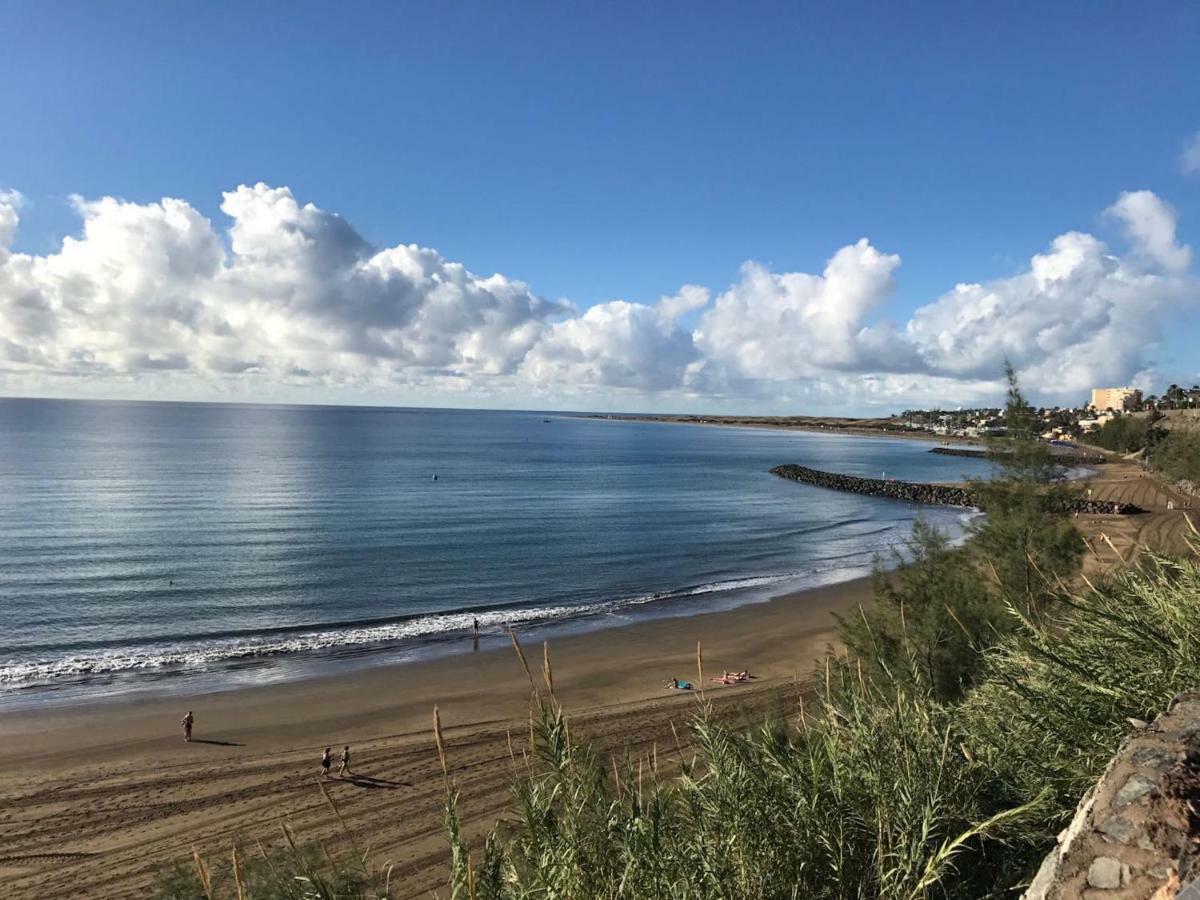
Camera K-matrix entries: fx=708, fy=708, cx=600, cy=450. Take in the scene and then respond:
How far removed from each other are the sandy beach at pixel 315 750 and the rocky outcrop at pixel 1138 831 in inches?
246

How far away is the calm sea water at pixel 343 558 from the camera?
2858 cm

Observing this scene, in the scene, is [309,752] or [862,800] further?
[309,752]

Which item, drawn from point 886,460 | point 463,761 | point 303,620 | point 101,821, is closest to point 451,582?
point 303,620

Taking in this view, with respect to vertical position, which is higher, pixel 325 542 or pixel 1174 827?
pixel 1174 827

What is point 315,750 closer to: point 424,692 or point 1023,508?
point 424,692

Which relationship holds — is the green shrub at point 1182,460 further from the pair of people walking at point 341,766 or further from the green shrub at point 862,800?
the green shrub at point 862,800

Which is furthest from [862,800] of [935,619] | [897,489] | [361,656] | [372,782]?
[897,489]

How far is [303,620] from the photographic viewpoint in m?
32.3

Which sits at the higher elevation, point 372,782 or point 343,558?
point 343,558

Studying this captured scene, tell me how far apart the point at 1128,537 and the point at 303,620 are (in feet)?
169

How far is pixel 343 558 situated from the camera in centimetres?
4281

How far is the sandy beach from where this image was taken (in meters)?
14.5

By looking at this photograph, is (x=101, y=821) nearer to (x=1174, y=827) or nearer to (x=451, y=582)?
(x=1174, y=827)

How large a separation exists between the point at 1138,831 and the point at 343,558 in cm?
4406
